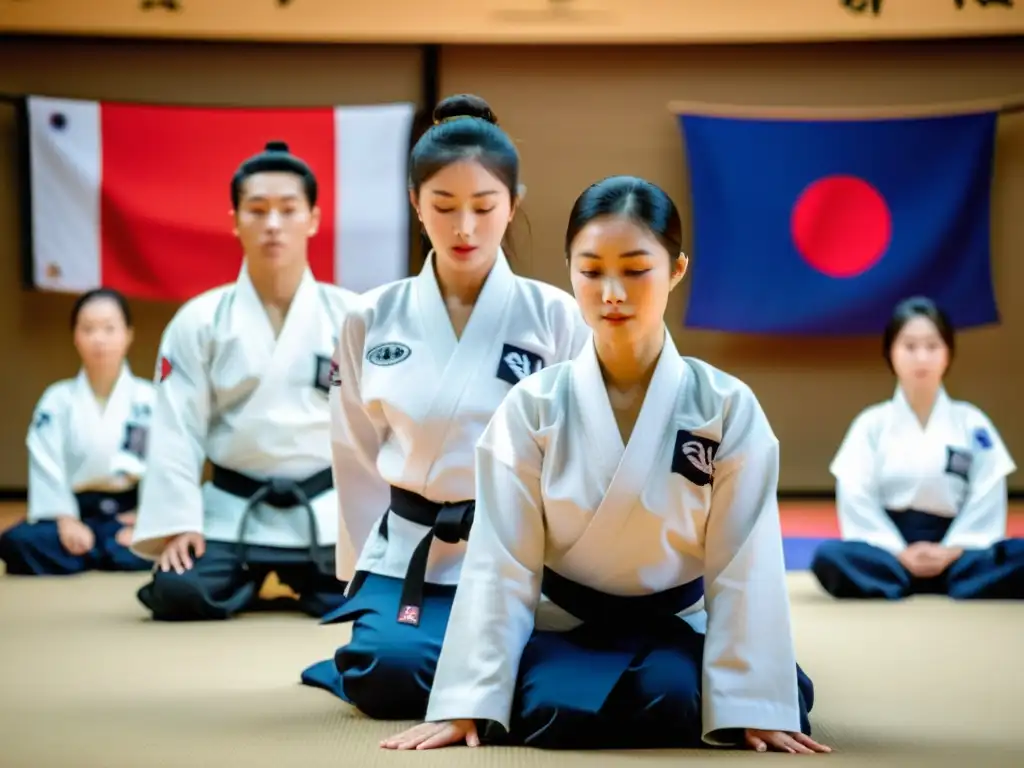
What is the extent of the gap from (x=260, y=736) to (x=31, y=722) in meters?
0.51

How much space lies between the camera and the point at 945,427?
5.30 m

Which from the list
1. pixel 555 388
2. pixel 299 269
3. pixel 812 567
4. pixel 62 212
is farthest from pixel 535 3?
pixel 555 388

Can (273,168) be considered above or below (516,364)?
above

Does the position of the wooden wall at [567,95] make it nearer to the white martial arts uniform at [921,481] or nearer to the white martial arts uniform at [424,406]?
the white martial arts uniform at [921,481]

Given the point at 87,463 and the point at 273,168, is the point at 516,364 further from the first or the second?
the point at 87,463

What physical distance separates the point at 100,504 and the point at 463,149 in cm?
325

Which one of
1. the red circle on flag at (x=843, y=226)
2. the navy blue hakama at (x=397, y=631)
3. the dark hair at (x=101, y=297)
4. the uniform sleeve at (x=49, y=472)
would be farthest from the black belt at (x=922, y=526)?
the dark hair at (x=101, y=297)

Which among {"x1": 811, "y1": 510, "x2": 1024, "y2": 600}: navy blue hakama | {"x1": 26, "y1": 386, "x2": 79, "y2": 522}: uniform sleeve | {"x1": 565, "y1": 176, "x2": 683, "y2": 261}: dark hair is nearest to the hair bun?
{"x1": 565, "y1": 176, "x2": 683, "y2": 261}: dark hair

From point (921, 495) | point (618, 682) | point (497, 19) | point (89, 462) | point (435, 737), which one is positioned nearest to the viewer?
point (435, 737)

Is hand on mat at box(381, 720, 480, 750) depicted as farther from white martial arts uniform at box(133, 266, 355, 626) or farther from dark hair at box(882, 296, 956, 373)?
dark hair at box(882, 296, 956, 373)

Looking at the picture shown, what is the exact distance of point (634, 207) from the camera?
8.75ft

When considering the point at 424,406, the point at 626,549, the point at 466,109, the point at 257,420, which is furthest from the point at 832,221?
the point at 626,549

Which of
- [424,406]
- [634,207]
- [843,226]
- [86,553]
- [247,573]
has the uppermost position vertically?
[843,226]

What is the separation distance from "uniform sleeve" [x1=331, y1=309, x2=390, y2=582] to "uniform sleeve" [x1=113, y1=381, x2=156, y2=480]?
2390 millimetres
